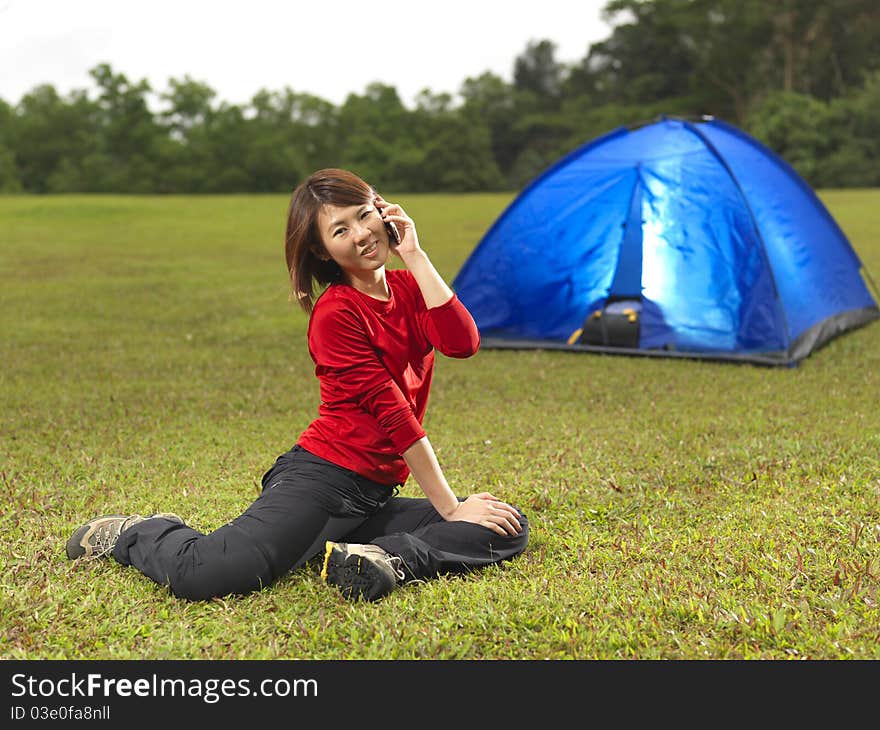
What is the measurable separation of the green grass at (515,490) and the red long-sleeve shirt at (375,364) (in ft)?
1.37

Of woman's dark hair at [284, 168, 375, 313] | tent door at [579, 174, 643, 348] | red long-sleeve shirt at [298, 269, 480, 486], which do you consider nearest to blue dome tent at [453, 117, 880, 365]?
tent door at [579, 174, 643, 348]

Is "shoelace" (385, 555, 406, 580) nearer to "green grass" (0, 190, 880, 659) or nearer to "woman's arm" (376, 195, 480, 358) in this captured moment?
"green grass" (0, 190, 880, 659)

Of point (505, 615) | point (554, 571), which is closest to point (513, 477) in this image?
point (554, 571)

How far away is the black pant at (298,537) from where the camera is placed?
3014 mm

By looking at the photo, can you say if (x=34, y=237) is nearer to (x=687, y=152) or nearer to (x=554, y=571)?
(x=687, y=152)

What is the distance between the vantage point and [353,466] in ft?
10.6

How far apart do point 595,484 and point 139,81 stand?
49.1 metres

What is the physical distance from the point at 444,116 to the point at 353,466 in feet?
160

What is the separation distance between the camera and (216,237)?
65.6ft

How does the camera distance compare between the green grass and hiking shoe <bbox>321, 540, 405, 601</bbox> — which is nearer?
the green grass

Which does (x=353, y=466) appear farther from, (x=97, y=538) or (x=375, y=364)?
(x=97, y=538)

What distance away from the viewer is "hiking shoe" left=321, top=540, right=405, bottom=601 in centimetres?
297

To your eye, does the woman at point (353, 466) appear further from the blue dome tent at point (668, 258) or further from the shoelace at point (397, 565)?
the blue dome tent at point (668, 258)

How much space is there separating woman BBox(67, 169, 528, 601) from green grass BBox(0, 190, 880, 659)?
80 mm
